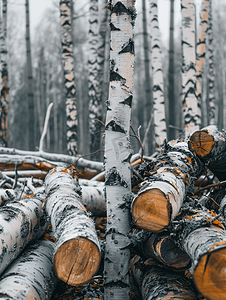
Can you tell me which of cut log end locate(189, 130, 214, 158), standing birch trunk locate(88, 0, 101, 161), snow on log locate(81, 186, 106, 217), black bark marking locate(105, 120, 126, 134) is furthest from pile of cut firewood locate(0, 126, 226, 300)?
standing birch trunk locate(88, 0, 101, 161)

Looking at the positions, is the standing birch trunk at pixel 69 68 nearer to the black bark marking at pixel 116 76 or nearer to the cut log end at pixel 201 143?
the cut log end at pixel 201 143

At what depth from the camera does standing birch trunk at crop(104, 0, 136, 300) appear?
2152 mm

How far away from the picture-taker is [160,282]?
1.93 meters

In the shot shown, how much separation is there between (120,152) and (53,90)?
2529cm

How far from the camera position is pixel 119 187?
7.21 ft

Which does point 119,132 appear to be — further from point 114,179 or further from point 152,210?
point 152,210

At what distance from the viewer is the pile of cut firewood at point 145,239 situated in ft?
5.26

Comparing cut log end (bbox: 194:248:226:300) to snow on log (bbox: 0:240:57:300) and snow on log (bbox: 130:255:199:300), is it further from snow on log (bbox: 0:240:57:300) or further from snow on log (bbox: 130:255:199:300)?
snow on log (bbox: 0:240:57:300)

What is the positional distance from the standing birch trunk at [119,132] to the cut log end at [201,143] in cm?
76

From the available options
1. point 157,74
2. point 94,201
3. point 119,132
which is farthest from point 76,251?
point 157,74

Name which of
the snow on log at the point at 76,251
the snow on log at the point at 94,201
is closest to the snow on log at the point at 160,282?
the snow on log at the point at 76,251

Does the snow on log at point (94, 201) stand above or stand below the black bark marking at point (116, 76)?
below

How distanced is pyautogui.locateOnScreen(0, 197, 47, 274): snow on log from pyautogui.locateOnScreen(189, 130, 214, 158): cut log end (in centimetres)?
171

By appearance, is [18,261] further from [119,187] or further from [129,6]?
[129,6]
